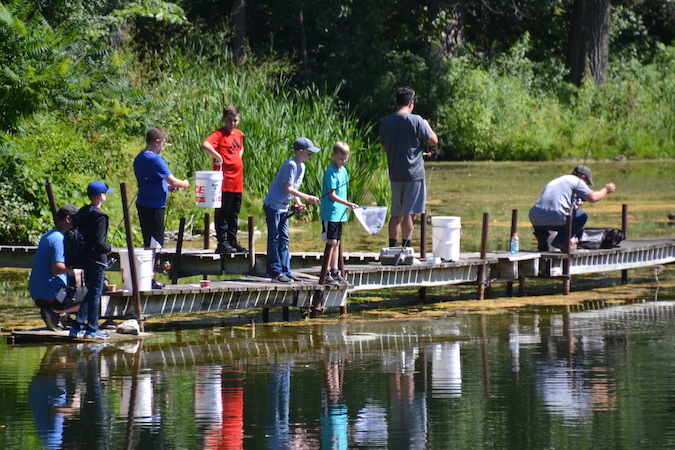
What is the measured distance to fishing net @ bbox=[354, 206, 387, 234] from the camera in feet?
39.0

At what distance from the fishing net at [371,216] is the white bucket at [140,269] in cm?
197

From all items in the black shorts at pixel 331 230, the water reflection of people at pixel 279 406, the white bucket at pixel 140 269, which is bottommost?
the water reflection of people at pixel 279 406

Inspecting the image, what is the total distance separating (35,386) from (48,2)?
17.0 metres

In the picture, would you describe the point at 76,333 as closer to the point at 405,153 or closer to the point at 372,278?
the point at 372,278

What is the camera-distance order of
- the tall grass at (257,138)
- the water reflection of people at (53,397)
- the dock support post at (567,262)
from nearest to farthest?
the water reflection of people at (53,397) → the dock support post at (567,262) → the tall grass at (257,138)

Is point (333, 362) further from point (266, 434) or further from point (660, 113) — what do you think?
point (660, 113)

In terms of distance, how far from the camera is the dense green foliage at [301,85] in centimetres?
1664

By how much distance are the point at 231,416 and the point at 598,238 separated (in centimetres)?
762

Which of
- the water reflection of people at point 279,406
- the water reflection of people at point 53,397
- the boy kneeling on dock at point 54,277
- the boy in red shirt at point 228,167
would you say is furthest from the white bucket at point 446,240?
the water reflection of people at point 53,397

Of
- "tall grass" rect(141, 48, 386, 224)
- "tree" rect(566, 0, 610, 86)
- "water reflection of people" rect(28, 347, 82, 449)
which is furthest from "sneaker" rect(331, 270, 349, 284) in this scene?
"tree" rect(566, 0, 610, 86)

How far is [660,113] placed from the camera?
36.6 meters

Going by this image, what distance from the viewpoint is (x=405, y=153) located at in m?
13.0

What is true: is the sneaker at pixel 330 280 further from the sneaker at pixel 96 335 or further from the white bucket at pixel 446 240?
the sneaker at pixel 96 335

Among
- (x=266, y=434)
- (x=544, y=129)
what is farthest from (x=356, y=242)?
(x=544, y=129)
